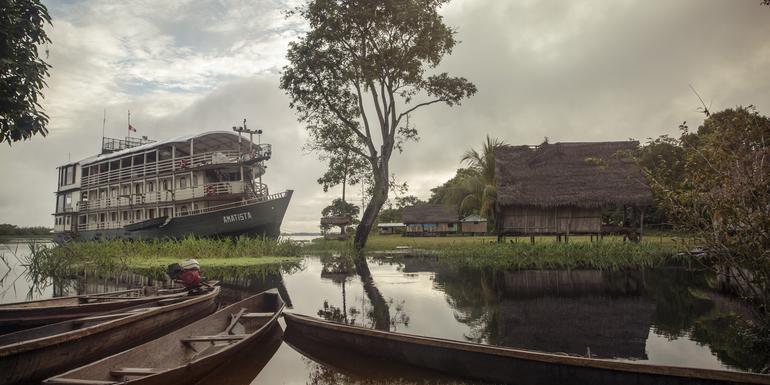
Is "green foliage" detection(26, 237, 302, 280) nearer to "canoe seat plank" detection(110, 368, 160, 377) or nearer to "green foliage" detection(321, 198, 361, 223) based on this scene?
"canoe seat plank" detection(110, 368, 160, 377)

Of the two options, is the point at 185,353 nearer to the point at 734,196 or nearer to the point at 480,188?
the point at 734,196

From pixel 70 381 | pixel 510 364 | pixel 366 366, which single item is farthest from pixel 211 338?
pixel 510 364

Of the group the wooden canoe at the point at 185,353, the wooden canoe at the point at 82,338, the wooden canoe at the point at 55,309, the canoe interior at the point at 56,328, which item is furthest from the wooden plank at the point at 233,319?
the wooden canoe at the point at 55,309

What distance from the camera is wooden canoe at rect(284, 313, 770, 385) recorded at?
177 inches

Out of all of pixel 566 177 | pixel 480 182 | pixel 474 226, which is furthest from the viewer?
pixel 474 226

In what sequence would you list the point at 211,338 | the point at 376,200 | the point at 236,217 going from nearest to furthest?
1. the point at 211,338
2. the point at 236,217
3. the point at 376,200

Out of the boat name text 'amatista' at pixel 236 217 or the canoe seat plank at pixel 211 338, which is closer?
the canoe seat plank at pixel 211 338

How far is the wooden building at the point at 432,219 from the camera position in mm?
52719

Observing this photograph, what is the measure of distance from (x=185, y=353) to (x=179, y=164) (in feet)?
74.2

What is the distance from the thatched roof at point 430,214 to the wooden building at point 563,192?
27866mm

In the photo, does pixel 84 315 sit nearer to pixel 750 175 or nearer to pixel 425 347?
pixel 425 347

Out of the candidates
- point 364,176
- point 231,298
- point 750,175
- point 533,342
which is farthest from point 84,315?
point 364,176

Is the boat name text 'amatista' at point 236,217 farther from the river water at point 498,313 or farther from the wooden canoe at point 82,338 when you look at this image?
the wooden canoe at point 82,338

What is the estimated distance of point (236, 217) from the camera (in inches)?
950
